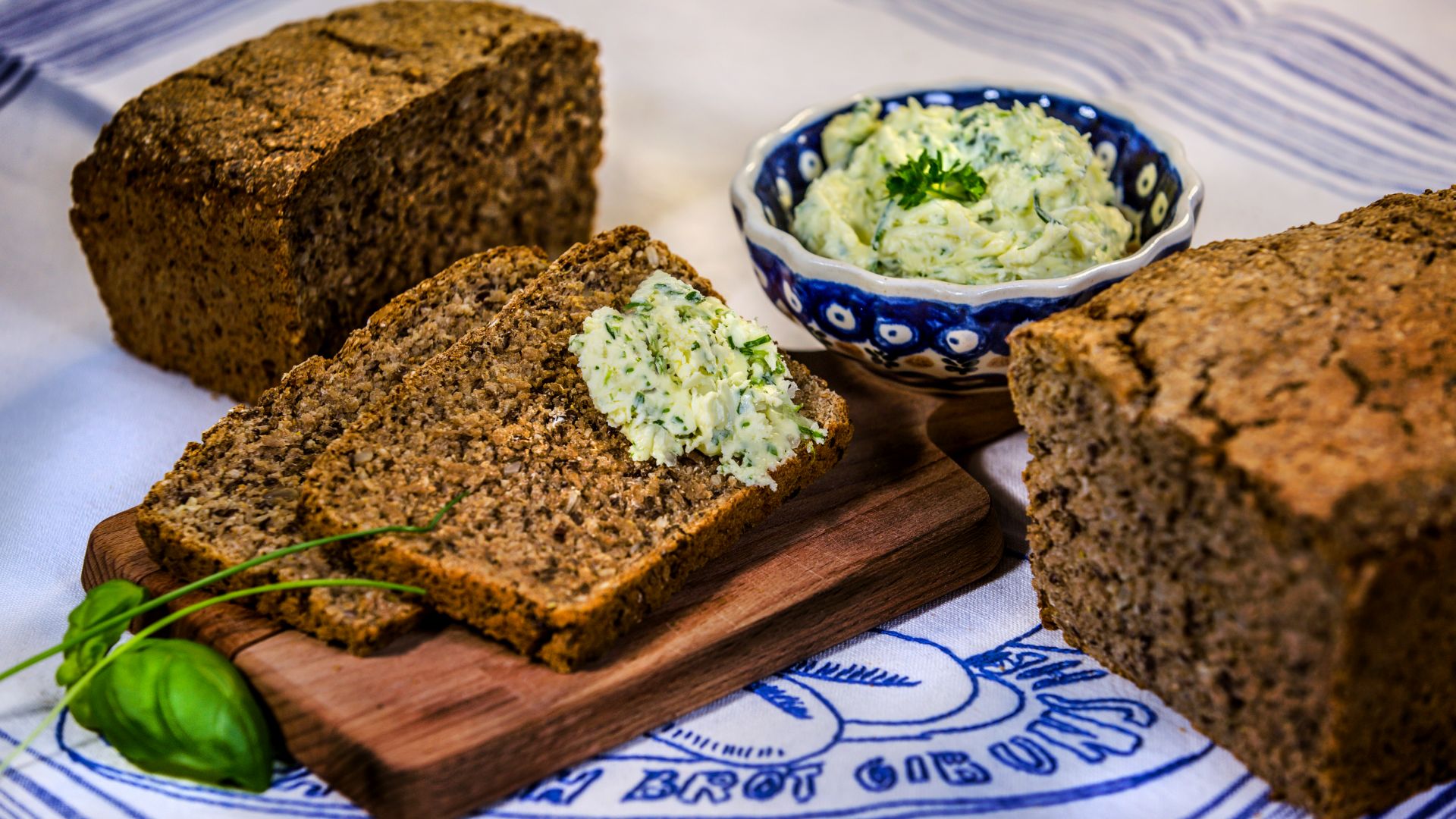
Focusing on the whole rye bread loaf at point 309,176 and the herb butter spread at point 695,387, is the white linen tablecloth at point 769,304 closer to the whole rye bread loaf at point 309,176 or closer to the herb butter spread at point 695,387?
the whole rye bread loaf at point 309,176

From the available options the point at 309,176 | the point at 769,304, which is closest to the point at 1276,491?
the point at 769,304

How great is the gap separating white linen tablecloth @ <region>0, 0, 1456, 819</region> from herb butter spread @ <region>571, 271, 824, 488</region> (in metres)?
0.57

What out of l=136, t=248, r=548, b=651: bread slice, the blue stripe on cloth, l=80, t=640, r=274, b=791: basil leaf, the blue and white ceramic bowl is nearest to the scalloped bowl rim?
the blue and white ceramic bowl

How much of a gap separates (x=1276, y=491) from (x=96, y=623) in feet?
8.32

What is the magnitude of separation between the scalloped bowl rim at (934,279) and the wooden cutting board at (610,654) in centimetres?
48

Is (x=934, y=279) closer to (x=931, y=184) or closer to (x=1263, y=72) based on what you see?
(x=931, y=184)

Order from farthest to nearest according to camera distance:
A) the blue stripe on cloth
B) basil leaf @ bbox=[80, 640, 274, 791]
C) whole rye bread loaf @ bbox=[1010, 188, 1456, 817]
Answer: the blue stripe on cloth, basil leaf @ bbox=[80, 640, 274, 791], whole rye bread loaf @ bbox=[1010, 188, 1456, 817]

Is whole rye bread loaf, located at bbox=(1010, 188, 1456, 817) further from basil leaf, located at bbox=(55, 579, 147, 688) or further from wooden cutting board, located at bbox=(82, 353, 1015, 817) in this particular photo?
basil leaf, located at bbox=(55, 579, 147, 688)

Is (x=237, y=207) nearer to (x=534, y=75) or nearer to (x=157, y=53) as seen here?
(x=534, y=75)

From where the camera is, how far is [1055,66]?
246 inches

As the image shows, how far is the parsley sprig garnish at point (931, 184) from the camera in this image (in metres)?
3.99

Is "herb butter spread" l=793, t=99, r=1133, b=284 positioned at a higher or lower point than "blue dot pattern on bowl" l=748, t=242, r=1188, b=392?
higher

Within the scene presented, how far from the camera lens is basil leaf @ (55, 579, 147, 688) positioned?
3055 millimetres

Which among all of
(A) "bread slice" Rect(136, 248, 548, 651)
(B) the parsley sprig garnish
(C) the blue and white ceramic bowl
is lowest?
(A) "bread slice" Rect(136, 248, 548, 651)
